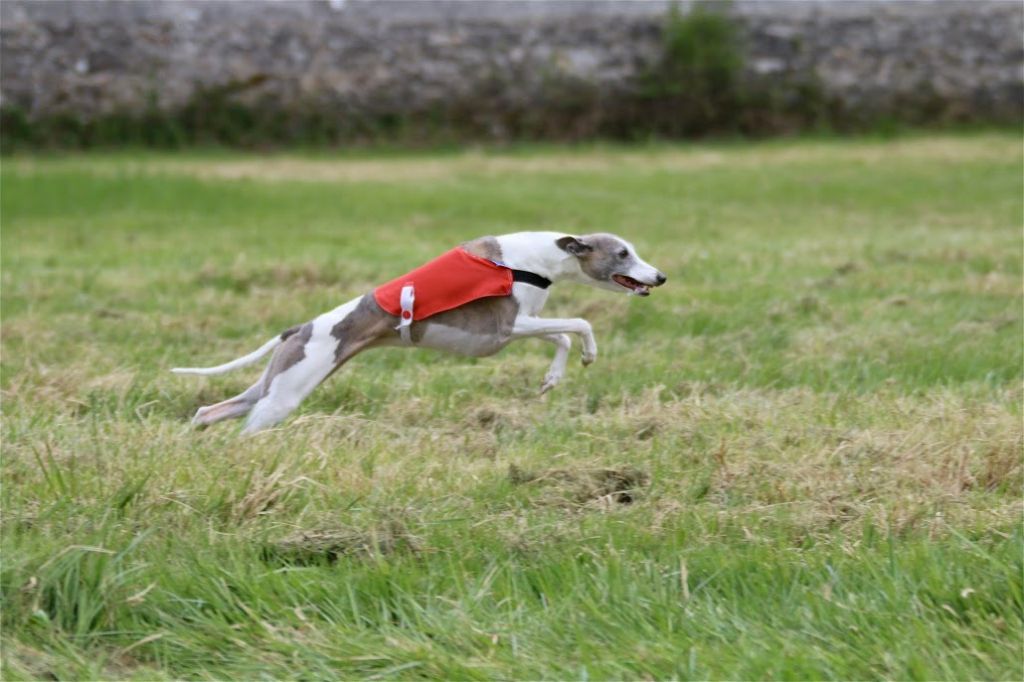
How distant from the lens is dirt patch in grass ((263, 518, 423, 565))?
159 inches

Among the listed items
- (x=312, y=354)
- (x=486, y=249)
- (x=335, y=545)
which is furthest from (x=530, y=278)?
(x=335, y=545)

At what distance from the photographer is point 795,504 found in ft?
14.6

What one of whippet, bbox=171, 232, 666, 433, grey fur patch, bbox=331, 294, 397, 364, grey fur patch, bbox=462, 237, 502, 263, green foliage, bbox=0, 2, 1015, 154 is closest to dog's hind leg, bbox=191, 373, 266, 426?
whippet, bbox=171, 232, 666, 433

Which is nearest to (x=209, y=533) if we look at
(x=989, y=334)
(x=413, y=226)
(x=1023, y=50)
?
(x=989, y=334)

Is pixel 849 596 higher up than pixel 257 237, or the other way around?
pixel 849 596

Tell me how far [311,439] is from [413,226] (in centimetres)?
866

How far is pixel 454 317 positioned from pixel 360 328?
418mm

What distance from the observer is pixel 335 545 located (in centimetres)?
409

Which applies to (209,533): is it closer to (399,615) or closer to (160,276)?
(399,615)

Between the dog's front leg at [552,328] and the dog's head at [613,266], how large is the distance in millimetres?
254

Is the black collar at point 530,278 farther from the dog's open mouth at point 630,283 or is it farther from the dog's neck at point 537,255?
the dog's open mouth at point 630,283

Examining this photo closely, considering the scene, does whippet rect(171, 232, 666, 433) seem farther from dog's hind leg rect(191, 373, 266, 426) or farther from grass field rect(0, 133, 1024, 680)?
grass field rect(0, 133, 1024, 680)

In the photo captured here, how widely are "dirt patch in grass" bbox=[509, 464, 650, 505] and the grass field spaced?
20mm

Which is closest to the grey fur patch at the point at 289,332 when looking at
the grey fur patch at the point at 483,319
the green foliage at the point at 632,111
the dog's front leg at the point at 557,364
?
the grey fur patch at the point at 483,319
